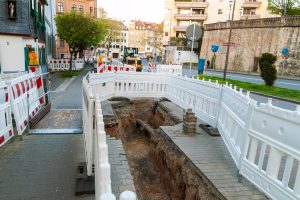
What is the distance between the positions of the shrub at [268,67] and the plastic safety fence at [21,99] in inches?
524

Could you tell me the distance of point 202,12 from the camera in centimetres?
6097

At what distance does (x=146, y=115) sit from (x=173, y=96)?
158 centimetres

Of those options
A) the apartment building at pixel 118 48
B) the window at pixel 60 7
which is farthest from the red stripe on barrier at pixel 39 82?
the apartment building at pixel 118 48

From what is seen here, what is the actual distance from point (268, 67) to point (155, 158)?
11467mm

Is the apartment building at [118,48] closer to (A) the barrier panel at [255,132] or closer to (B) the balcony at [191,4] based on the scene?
(B) the balcony at [191,4]

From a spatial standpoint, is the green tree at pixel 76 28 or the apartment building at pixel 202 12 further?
the apartment building at pixel 202 12

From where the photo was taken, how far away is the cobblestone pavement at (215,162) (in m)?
3.76

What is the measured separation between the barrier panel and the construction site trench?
731mm

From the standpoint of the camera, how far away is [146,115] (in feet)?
36.2

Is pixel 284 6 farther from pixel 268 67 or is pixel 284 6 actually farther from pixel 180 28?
pixel 268 67

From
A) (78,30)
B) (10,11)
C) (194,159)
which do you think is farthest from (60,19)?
(194,159)

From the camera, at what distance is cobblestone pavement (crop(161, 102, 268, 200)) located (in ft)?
12.3

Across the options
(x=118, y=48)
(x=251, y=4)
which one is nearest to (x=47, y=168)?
(x=251, y=4)

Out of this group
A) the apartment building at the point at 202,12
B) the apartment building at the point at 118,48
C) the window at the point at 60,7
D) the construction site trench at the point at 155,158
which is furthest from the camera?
the apartment building at the point at 118,48
